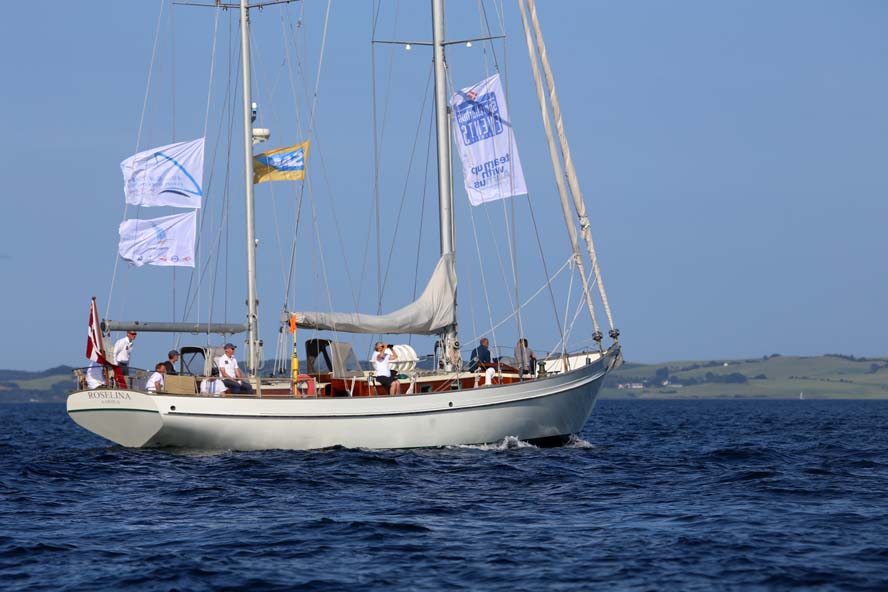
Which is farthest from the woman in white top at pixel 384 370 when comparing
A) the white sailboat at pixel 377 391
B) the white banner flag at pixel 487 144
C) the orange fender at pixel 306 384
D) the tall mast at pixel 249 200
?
the white banner flag at pixel 487 144

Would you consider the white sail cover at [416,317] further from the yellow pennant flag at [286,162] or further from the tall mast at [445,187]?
the yellow pennant flag at [286,162]

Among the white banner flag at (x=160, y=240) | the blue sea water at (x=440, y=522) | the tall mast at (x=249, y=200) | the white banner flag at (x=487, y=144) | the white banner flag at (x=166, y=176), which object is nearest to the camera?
the blue sea water at (x=440, y=522)

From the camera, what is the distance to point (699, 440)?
43.7m

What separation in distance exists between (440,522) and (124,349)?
48.0 ft

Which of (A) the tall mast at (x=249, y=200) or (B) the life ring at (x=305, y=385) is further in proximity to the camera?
(A) the tall mast at (x=249, y=200)

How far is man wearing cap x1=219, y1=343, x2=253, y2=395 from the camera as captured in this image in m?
31.0

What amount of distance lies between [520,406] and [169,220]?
10.4 metres

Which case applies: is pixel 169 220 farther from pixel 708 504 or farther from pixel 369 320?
pixel 708 504

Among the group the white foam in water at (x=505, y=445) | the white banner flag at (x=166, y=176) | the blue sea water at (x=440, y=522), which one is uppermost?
the white banner flag at (x=166, y=176)

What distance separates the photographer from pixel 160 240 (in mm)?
33125

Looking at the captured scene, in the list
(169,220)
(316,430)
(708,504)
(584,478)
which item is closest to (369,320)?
(316,430)

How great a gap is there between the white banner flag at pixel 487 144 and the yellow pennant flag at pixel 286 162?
14.2 ft

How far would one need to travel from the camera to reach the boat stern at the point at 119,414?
30328mm

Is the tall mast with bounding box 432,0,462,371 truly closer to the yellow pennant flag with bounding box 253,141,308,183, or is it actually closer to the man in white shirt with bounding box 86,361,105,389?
the yellow pennant flag with bounding box 253,141,308,183
